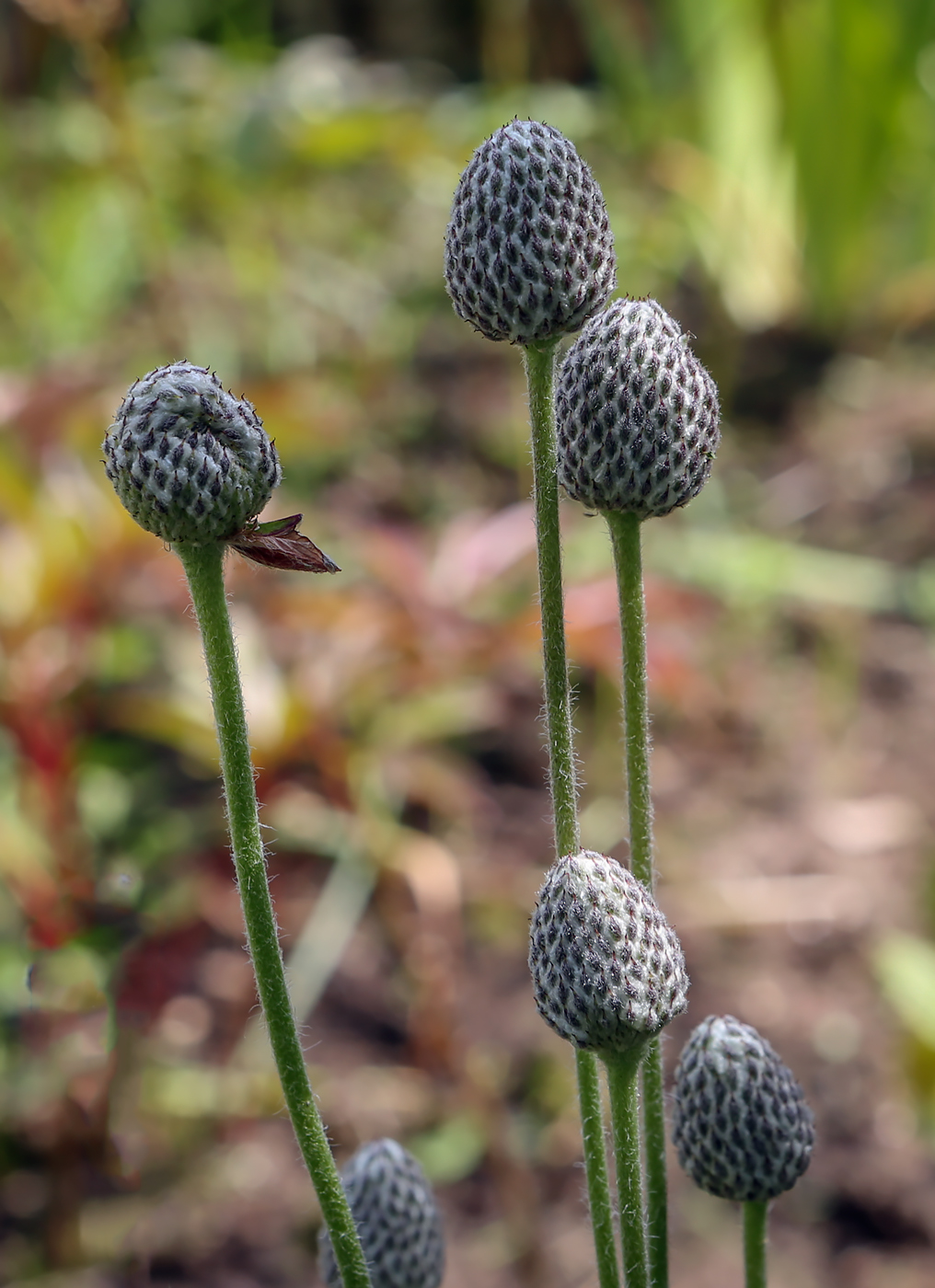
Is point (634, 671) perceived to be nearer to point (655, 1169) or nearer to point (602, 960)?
point (602, 960)

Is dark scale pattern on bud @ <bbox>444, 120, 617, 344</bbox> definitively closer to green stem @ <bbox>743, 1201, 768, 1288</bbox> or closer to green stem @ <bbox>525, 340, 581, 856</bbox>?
green stem @ <bbox>525, 340, 581, 856</bbox>

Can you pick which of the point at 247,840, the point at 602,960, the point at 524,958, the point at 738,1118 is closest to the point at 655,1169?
the point at 738,1118

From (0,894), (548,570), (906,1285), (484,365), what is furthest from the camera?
(484,365)

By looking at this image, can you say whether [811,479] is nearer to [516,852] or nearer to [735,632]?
[735,632]

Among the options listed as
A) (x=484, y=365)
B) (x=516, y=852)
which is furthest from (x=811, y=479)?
(x=516, y=852)

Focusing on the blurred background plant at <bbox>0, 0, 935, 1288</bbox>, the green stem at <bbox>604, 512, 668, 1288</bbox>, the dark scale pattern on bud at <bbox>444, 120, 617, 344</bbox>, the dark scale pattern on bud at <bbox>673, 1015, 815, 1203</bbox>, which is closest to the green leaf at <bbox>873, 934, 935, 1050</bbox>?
the blurred background plant at <bbox>0, 0, 935, 1288</bbox>

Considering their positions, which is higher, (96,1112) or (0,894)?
(96,1112)
